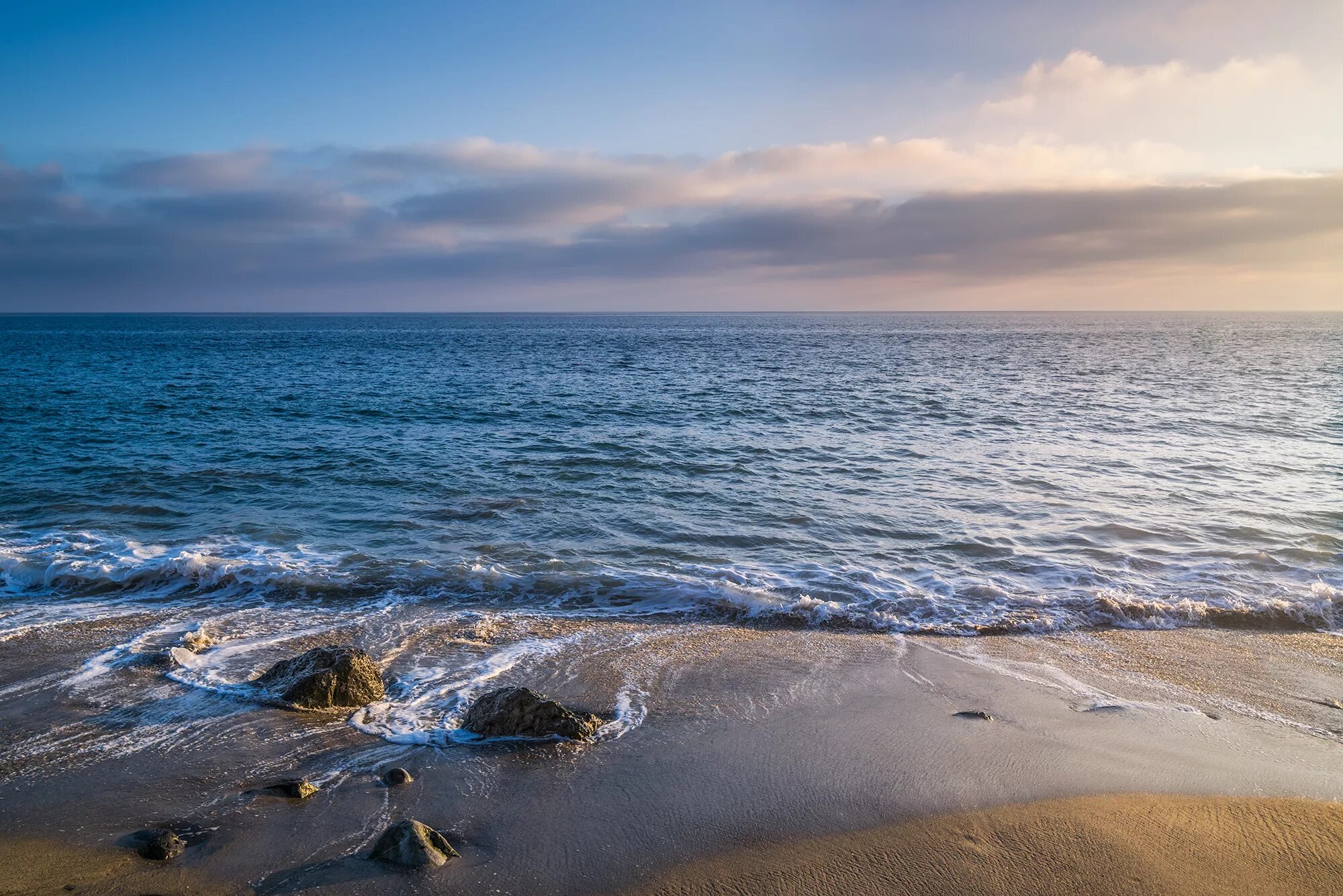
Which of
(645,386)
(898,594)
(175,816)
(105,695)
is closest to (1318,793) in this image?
(898,594)

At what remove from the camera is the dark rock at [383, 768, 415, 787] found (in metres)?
5.47

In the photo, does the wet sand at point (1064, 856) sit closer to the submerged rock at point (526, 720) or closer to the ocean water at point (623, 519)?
the submerged rock at point (526, 720)

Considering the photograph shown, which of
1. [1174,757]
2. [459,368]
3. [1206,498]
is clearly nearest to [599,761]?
[1174,757]

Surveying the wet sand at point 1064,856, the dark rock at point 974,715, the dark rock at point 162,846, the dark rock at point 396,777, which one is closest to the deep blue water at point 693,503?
the dark rock at point 974,715

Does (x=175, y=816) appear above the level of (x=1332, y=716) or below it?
above

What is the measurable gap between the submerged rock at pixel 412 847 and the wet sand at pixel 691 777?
102 millimetres

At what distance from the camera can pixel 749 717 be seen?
6777 millimetres

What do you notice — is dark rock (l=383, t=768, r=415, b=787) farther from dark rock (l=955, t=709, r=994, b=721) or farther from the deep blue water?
dark rock (l=955, t=709, r=994, b=721)

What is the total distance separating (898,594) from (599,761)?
6155mm

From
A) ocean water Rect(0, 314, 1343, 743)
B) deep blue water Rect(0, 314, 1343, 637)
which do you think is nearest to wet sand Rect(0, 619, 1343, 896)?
ocean water Rect(0, 314, 1343, 743)

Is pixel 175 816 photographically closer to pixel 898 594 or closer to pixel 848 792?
pixel 848 792

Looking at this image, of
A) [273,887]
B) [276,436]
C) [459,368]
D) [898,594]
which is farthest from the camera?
[459,368]

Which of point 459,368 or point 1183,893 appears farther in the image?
point 459,368

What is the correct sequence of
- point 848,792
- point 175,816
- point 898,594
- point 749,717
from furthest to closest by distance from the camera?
1. point 898,594
2. point 749,717
3. point 848,792
4. point 175,816
